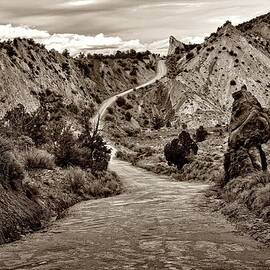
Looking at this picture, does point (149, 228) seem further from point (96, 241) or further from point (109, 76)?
point (109, 76)

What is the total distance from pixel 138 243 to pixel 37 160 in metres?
10.3

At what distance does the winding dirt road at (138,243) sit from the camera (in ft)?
33.7

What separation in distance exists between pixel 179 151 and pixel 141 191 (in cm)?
1313

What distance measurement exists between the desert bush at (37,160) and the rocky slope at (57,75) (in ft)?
92.9

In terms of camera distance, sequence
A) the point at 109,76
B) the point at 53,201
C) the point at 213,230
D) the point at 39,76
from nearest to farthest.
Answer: the point at 213,230
the point at 53,201
the point at 39,76
the point at 109,76

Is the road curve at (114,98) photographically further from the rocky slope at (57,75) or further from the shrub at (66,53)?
the shrub at (66,53)

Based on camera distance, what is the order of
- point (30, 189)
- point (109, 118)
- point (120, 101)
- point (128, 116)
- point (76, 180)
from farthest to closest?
point (120, 101), point (128, 116), point (109, 118), point (76, 180), point (30, 189)

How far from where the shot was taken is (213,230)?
13789mm

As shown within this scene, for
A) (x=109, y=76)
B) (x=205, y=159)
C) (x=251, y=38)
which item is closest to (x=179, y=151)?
(x=205, y=159)

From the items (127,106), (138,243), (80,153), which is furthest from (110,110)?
(138,243)

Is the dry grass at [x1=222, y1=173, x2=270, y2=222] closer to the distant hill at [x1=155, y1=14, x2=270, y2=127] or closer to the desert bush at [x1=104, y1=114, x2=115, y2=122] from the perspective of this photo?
the desert bush at [x1=104, y1=114, x2=115, y2=122]

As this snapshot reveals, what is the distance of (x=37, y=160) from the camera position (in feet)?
70.5

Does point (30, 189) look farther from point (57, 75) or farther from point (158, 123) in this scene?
point (57, 75)

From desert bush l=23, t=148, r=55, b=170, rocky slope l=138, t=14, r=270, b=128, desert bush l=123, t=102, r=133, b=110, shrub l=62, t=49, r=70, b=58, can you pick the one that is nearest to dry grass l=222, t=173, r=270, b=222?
desert bush l=23, t=148, r=55, b=170
